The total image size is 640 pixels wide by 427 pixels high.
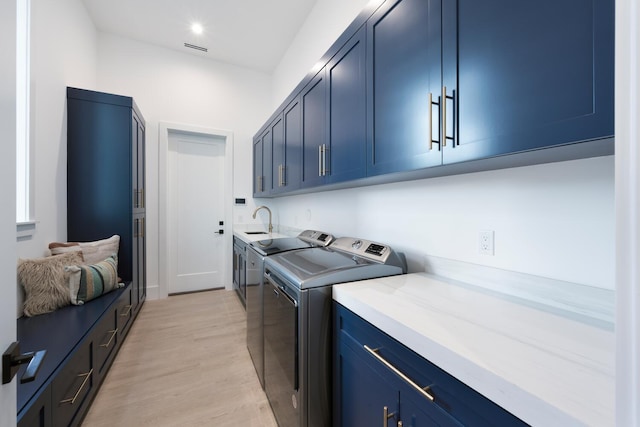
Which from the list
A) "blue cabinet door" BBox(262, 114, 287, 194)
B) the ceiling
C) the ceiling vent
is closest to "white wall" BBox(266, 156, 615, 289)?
"blue cabinet door" BBox(262, 114, 287, 194)

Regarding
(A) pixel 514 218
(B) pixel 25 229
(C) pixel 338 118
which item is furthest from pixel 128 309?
(A) pixel 514 218

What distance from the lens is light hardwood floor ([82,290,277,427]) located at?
5.06ft

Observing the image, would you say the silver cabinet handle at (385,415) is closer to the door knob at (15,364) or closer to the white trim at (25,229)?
the door knob at (15,364)

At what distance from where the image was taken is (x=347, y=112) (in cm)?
154

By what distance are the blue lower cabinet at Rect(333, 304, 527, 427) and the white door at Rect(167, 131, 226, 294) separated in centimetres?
326

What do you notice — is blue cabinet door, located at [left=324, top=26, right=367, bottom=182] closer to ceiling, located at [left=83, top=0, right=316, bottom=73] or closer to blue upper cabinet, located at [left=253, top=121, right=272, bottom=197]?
blue upper cabinet, located at [left=253, top=121, right=272, bottom=197]

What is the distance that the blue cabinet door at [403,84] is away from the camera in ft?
3.26

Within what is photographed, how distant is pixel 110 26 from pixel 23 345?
3.58 m

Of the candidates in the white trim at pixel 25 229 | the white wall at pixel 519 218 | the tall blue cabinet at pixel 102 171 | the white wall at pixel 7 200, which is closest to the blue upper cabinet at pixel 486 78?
the white wall at pixel 519 218

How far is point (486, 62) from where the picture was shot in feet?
2.68

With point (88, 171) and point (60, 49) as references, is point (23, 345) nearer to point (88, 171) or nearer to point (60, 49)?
point (88, 171)

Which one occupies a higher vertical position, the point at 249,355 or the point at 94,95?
the point at 94,95

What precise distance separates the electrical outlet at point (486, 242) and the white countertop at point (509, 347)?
0.17m

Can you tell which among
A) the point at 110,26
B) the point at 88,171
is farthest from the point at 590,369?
the point at 110,26
